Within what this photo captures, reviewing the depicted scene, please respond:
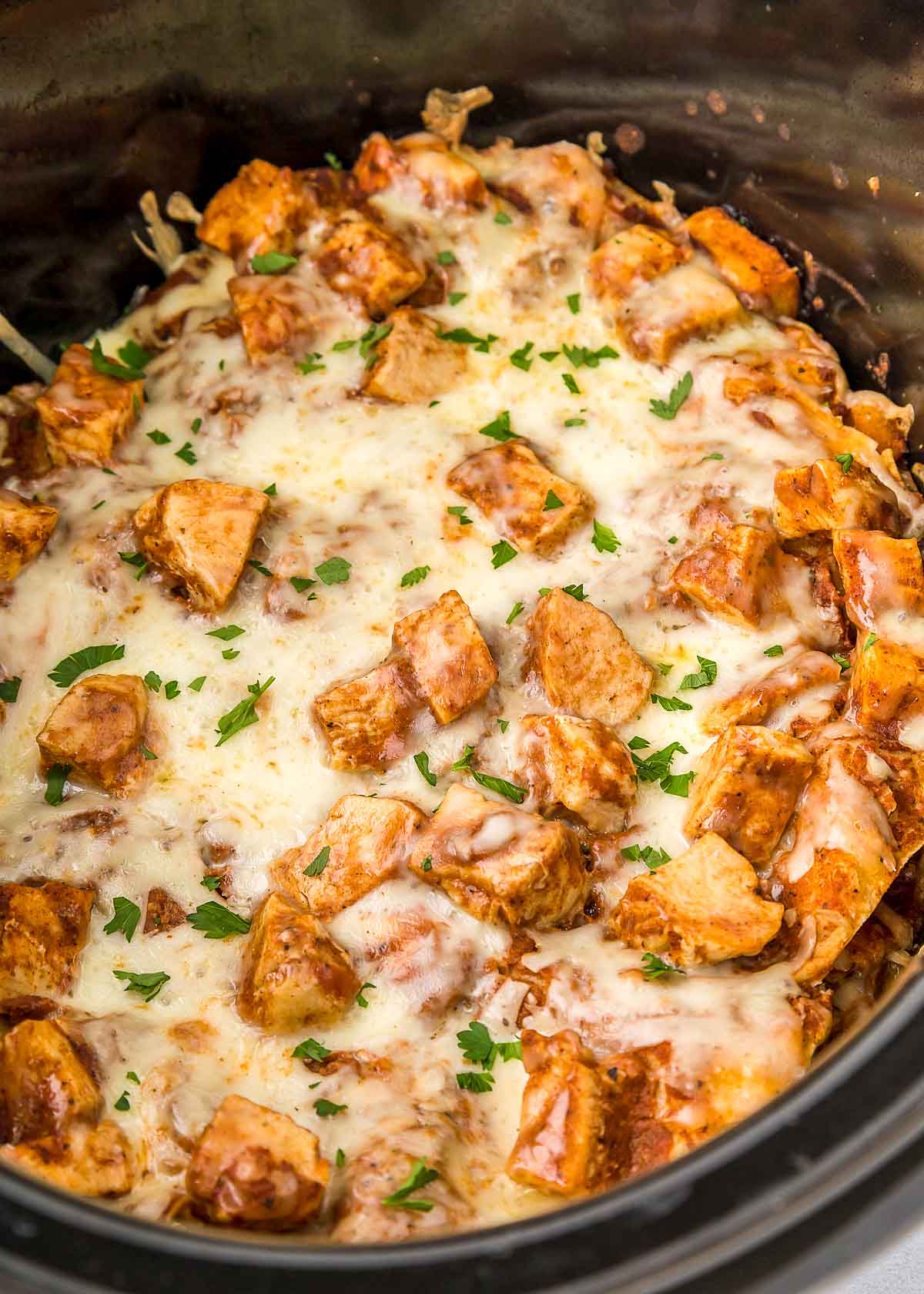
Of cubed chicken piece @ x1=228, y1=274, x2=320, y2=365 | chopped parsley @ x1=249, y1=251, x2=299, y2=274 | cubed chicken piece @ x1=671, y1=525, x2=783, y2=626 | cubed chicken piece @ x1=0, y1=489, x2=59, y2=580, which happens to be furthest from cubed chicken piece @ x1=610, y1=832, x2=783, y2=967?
chopped parsley @ x1=249, y1=251, x2=299, y2=274

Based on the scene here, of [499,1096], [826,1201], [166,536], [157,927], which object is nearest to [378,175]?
[166,536]

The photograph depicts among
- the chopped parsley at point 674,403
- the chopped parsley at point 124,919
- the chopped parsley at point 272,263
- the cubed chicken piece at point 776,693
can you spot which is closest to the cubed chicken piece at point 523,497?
the chopped parsley at point 674,403

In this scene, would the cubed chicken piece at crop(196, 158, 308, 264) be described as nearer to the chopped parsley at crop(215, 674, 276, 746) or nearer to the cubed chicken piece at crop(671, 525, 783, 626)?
the chopped parsley at crop(215, 674, 276, 746)

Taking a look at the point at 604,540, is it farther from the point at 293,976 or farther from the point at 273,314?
the point at 293,976

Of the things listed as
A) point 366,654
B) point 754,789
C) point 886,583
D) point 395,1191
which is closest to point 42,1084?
point 395,1191

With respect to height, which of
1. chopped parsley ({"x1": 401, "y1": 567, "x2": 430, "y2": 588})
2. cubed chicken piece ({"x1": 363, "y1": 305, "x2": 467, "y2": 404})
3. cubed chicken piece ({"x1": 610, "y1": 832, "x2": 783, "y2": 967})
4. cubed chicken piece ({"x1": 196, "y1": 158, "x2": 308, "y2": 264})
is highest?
cubed chicken piece ({"x1": 196, "y1": 158, "x2": 308, "y2": 264})

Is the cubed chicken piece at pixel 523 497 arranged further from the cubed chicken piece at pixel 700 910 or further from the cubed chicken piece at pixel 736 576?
the cubed chicken piece at pixel 700 910
